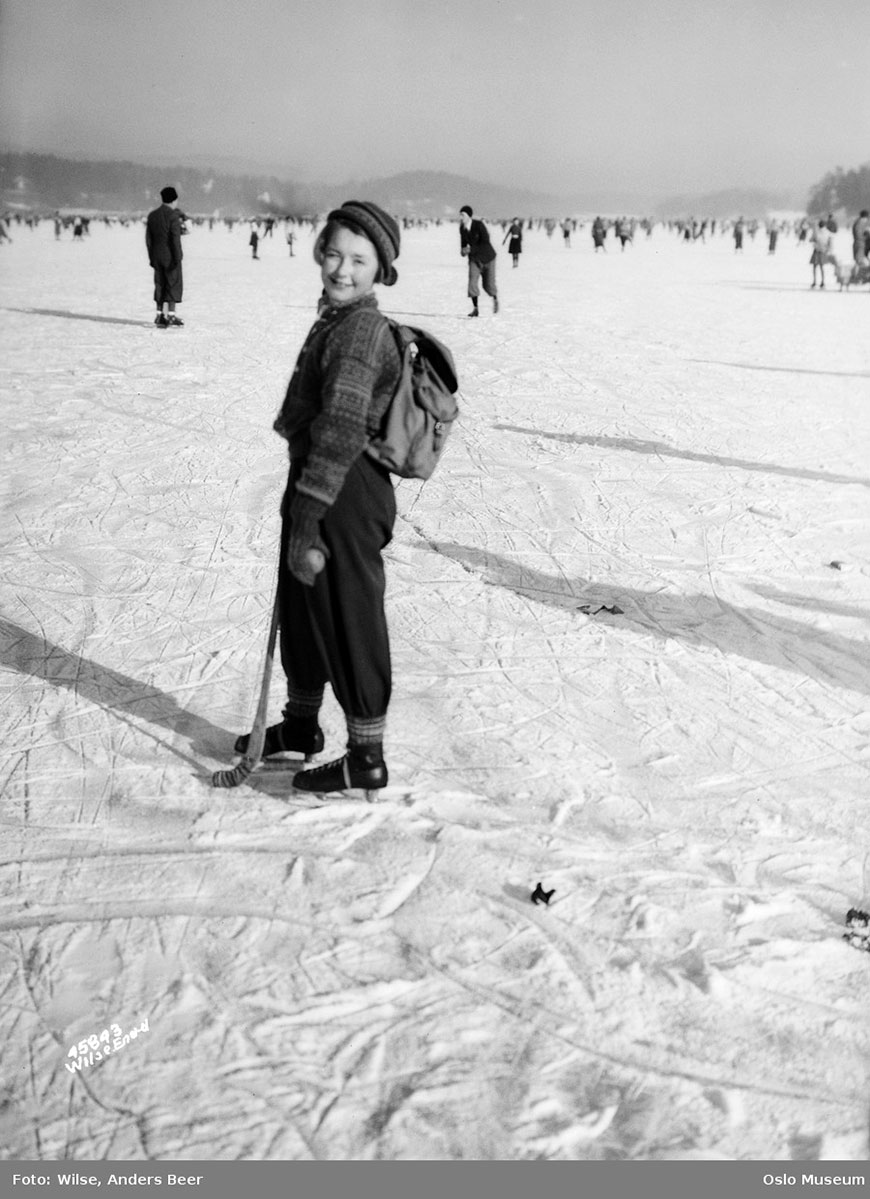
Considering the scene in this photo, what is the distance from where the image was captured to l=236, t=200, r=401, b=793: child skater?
9.55 feet

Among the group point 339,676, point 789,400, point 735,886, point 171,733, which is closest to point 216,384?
point 789,400

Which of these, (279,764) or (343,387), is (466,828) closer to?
(279,764)

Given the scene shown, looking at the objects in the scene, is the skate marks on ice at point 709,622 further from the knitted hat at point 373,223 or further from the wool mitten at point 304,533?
the knitted hat at point 373,223

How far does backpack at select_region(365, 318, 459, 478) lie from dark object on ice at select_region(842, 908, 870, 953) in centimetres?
149

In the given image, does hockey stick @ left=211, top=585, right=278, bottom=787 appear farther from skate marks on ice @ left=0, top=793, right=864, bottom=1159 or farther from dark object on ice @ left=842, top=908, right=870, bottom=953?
dark object on ice @ left=842, top=908, right=870, bottom=953

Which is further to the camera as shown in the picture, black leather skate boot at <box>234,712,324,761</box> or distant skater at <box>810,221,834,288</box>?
distant skater at <box>810,221,834,288</box>

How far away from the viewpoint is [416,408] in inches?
119

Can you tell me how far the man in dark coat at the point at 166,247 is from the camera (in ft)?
43.7

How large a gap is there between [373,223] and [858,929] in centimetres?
208

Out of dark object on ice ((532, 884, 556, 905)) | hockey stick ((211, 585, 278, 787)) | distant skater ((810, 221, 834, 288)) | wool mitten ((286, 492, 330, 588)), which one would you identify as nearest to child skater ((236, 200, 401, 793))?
wool mitten ((286, 492, 330, 588))

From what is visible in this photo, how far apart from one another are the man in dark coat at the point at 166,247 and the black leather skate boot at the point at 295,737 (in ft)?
34.6

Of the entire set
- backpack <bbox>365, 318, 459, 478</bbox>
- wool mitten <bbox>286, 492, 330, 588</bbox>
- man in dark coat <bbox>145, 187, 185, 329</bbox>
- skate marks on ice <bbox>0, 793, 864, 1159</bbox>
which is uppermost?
man in dark coat <bbox>145, 187, 185, 329</bbox>

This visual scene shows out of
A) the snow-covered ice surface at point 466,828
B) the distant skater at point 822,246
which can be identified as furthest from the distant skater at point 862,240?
the snow-covered ice surface at point 466,828

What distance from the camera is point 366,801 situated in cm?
342
